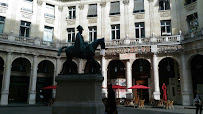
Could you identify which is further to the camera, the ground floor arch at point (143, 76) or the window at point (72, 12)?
the window at point (72, 12)

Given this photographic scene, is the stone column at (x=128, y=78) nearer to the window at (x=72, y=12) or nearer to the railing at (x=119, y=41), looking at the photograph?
the railing at (x=119, y=41)

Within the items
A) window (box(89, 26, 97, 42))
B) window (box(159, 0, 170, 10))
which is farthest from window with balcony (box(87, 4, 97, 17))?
window (box(159, 0, 170, 10))

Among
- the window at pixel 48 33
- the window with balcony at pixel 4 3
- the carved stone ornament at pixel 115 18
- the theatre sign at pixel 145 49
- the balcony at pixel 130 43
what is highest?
the window with balcony at pixel 4 3

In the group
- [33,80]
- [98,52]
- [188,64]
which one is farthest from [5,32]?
[188,64]

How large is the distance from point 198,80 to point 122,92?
10.2 m

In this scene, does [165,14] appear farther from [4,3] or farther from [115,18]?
[4,3]

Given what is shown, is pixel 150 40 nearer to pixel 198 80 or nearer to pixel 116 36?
pixel 116 36

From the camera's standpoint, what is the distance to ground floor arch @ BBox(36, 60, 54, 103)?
28.3 metres

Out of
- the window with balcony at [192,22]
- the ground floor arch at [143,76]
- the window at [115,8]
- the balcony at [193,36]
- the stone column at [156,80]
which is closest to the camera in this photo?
the balcony at [193,36]

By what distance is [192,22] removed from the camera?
77.5 feet

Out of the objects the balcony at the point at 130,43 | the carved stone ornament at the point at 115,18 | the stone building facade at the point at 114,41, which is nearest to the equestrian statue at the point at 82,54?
the stone building facade at the point at 114,41

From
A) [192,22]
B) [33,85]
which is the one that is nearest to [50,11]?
[33,85]

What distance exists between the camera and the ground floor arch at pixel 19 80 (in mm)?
26237

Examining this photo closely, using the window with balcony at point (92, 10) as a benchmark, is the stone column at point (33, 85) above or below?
below
